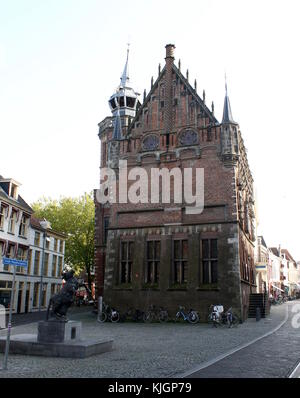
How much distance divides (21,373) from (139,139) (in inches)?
983

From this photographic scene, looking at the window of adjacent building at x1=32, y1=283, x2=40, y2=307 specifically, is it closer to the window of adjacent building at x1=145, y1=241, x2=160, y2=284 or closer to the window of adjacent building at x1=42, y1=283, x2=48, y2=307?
the window of adjacent building at x1=42, y1=283, x2=48, y2=307

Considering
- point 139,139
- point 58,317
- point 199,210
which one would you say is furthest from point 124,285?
point 58,317

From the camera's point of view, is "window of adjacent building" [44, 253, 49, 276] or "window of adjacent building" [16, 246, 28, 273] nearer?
"window of adjacent building" [16, 246, 28, 273]

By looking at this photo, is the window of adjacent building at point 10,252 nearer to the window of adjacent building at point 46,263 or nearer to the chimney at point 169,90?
the window of adjacent building at point 46,263

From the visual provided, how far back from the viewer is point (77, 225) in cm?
5716

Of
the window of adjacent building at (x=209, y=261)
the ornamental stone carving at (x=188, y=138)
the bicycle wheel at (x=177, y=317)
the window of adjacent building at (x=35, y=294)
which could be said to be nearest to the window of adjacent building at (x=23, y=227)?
the window of adjacent building at (x=35, y=294)

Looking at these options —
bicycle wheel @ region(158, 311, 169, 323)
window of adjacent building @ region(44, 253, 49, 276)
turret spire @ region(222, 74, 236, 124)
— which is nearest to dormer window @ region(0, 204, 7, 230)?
window of adjacent building @ region(44, 253, 49, 276)

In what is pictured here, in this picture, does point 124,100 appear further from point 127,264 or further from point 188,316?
point 188,316

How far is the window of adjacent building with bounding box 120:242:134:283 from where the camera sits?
30594 mm

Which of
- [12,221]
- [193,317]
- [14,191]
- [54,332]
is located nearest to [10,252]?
[12,221]

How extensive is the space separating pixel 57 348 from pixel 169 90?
24822mm

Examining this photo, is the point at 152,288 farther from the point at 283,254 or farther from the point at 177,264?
the point at 283,254

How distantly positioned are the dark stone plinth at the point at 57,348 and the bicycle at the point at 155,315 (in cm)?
1452
